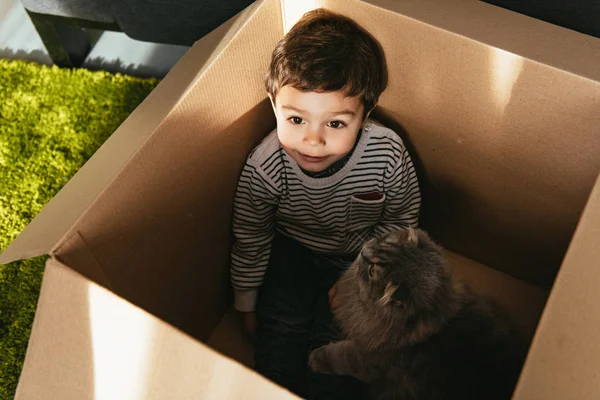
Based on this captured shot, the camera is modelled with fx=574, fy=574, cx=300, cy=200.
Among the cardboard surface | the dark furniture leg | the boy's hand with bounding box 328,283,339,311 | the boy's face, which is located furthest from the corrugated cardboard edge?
A: the dark furniture leg

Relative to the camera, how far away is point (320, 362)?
3.01 feet

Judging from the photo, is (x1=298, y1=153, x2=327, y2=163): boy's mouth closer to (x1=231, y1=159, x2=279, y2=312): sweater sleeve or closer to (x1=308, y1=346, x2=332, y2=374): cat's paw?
(x1=231, y1=159, x2=279, y2=312): sweater sleeve

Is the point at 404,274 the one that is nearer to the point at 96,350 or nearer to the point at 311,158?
the point at 311,158

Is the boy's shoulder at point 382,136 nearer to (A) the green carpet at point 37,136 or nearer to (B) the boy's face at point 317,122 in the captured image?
(B) the boy's face at point 317,122

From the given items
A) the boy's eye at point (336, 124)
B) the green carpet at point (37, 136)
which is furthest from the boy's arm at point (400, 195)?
the green carpet at point (37, 136)

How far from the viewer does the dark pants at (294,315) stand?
3.28ft

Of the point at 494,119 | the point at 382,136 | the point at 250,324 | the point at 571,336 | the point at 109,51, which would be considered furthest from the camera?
the point at 109,51

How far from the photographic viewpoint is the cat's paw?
3.00 feet

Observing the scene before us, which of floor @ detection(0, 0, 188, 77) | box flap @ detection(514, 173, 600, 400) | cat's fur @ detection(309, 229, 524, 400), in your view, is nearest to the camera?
box flap @ detection(514, 173, 600, 400)

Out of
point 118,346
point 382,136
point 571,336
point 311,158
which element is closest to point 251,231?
point 311,158

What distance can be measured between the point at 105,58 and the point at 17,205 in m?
0.47

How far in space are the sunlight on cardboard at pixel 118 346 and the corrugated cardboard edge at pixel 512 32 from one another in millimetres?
531

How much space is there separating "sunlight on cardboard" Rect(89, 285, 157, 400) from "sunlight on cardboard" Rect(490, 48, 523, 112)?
55 centimetres

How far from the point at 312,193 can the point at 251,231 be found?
13cm
